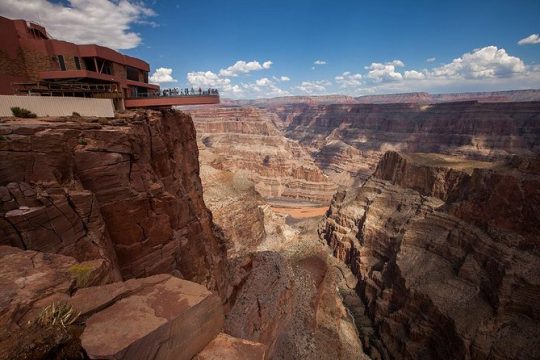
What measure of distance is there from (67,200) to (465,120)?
13691cm

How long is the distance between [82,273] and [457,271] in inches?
1446

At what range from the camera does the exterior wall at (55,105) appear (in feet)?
43.4

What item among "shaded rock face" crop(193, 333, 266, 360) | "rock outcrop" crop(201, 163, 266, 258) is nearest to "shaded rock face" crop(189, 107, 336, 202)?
"rock outcrop" crop(201, 163, 266, 258)

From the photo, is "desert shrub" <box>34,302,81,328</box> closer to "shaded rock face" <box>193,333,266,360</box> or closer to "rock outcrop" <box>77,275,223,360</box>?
"rock outcrop" <box>77,275,223,360</box>

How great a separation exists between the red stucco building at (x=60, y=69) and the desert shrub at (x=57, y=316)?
15734 millimetres

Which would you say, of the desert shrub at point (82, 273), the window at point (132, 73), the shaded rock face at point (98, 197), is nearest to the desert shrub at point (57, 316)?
the desert shrub at point (82, 273)

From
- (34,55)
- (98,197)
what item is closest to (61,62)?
(34,55)

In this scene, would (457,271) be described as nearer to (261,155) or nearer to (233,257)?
(233,257)

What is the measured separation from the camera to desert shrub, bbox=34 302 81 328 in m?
4.79

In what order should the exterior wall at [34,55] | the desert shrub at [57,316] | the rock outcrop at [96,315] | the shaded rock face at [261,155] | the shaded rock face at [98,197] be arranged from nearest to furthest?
the rock outcrop at [96,315] → the desert shrub at [57,316] → the shaded rock face at [98,197] → the exterior wall at [34,55] → the shaded rock face at [261,155]

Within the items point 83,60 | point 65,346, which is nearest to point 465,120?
point 83,60

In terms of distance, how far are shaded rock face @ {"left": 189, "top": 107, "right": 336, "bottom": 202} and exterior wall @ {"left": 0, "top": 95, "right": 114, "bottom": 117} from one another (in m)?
39.2

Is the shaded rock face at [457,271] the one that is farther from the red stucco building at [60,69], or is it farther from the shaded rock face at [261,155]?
the shaded rock face at [261,155]

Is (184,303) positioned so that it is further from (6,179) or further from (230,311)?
(230,311)
